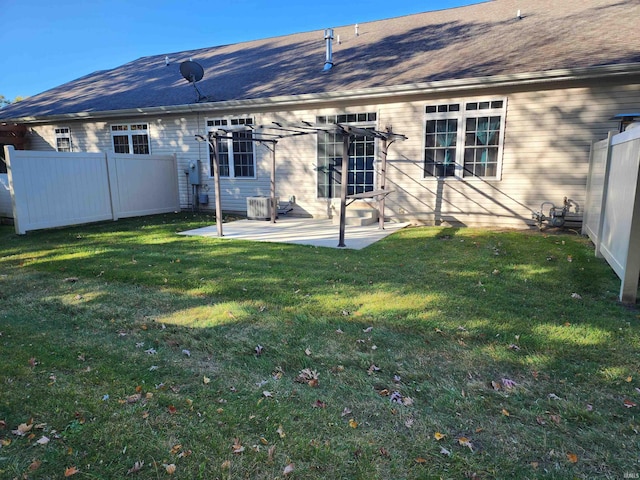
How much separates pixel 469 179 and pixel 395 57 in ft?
13.3

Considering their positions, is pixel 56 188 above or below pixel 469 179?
below

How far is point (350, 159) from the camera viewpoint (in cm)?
998

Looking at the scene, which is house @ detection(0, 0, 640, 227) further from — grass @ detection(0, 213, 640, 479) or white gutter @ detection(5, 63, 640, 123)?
grass @ detection(0, 213, 640, 479)

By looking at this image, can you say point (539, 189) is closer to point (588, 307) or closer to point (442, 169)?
point (442, 169)

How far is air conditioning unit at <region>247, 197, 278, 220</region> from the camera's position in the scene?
989 centimetres

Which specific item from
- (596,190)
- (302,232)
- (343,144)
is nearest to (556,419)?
(596,190)

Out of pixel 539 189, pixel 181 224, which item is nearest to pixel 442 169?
pixel 539 189

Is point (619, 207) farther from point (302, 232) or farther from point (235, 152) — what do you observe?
point (235, 152)

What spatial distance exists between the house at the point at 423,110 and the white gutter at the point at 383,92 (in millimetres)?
33

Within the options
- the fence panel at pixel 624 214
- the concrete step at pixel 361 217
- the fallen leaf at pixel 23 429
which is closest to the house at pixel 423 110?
the concrete step at pixel 361 217

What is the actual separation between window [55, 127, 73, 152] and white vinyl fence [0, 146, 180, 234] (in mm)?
4678

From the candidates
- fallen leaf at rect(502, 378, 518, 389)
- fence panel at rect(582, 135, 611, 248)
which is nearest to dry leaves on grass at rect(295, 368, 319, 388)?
fallen leaf at rect(502, 378, 518, 389)

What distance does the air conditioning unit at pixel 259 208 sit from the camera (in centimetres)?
989

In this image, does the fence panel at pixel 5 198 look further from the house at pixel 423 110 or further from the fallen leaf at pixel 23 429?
the fallen leaf at pixel 23 429
